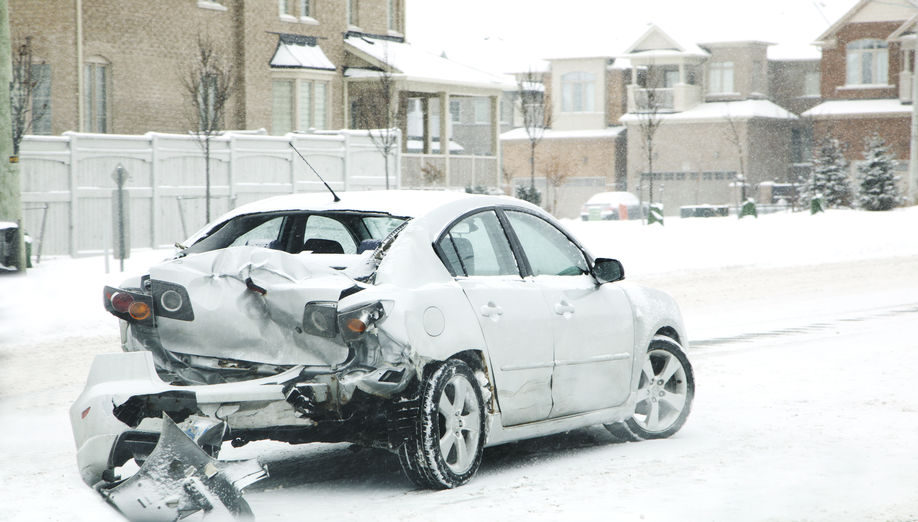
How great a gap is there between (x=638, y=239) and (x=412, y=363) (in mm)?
22360

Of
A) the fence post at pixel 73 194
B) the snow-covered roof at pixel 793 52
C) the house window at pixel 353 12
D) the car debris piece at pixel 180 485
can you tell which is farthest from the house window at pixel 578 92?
the car debris piece at pixel 180 485

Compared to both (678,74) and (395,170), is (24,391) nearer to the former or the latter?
(395,170)

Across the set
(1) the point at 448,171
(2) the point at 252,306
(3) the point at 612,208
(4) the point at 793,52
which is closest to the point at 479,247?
(2) the point at 252,306

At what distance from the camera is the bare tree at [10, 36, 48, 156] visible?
2575 centimetres

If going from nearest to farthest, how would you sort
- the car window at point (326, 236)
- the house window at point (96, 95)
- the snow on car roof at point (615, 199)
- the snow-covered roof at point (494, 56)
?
1. the car window at point (326, 236)
2. the house window at point (96, 95)
3. the snow on car roof at point (615, 199)
4. the snow-covered roof at point (494, 56)

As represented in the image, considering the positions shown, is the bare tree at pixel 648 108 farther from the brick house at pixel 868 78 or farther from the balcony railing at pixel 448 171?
the balcony railing at pixel 448 171

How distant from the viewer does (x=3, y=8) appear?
18031mm

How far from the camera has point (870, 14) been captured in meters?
A: 60.3

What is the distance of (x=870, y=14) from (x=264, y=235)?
57359 mm

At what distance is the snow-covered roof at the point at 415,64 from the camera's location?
37125 millimetres

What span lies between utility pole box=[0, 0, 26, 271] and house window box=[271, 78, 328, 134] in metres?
16.4

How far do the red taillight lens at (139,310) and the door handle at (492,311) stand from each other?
166 cm

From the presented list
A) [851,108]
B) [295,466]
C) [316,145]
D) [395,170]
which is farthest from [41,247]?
[851,108]

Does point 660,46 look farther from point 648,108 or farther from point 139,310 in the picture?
point 139,310
